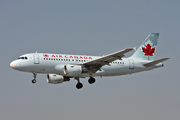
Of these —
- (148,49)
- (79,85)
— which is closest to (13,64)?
(79,85)

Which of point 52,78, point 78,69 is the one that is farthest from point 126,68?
point 52,78

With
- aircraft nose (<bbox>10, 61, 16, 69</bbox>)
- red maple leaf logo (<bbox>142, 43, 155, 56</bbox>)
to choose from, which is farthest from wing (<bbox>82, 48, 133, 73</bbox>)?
red maple leaf logo (<bbox>142, 43, 155, 56</bbox>)

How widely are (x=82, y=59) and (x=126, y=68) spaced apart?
22.5 feet

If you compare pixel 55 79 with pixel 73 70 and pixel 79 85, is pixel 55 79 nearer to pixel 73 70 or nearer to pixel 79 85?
pixel 79 85

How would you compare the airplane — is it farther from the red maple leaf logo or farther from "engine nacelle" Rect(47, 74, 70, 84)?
the red maple leaf logo

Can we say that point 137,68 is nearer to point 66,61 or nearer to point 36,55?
point 66,61

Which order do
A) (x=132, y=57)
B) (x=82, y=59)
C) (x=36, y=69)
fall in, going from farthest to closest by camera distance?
(x=132, y=57)
(x=82, y=59)
(x=36, y=69)

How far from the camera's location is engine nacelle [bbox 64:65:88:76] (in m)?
42.2

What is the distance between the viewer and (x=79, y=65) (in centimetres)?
4331

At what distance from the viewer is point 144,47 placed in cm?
5103

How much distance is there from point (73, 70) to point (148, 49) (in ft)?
47.9

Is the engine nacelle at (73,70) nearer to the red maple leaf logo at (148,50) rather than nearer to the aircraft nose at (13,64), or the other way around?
the aircraft nose at (13,64)

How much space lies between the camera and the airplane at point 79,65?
41.8 m

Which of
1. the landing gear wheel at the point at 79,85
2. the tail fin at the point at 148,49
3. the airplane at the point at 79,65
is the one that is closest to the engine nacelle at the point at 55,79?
the airplane at the point at 79,65
